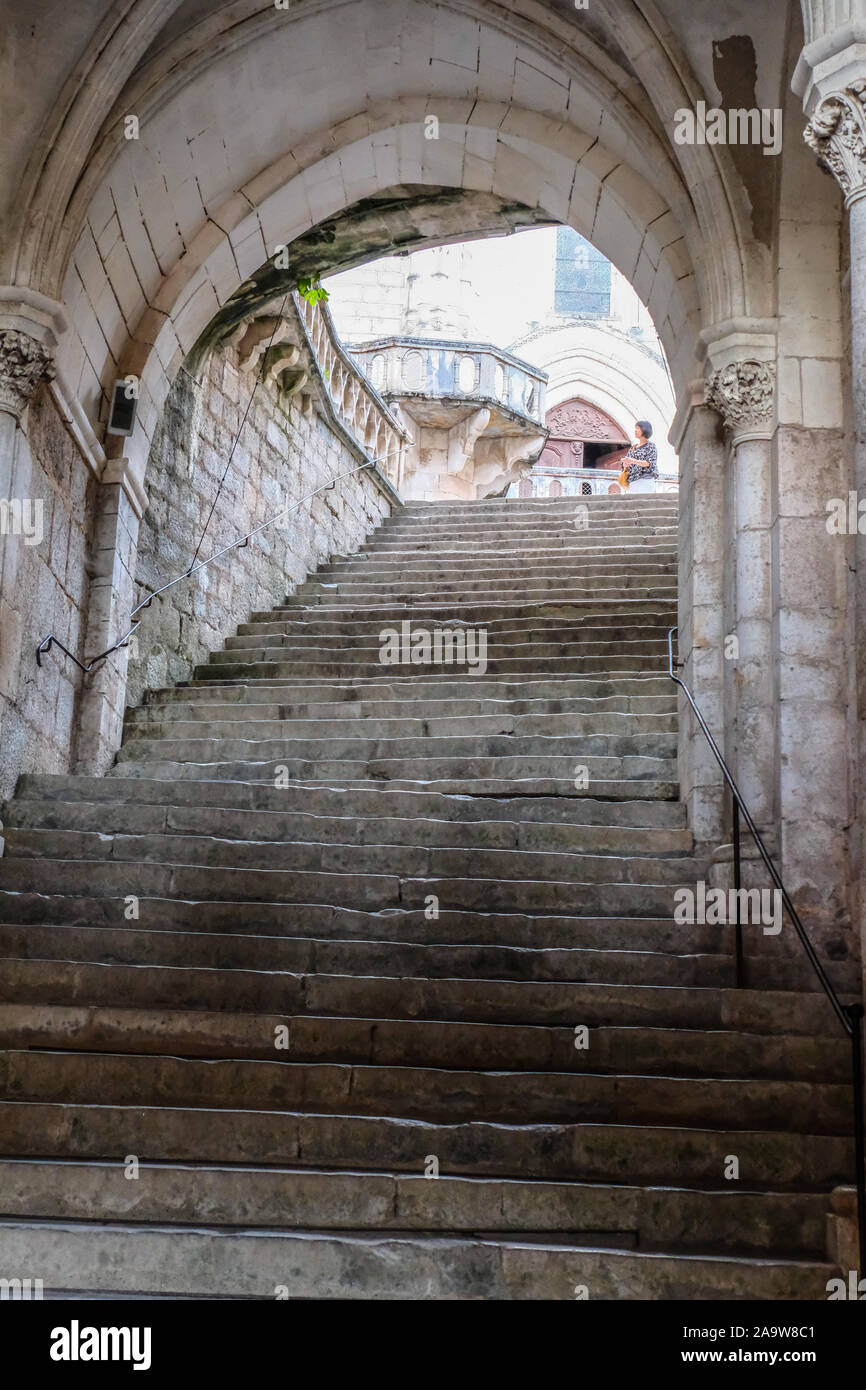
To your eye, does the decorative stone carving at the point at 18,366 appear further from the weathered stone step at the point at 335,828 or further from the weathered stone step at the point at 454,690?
the weathered stone step at the point at 454,690

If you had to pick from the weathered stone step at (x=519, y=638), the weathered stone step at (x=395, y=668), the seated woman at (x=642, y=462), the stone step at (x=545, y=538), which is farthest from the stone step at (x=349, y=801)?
the seated woman at (x=642, y=462)

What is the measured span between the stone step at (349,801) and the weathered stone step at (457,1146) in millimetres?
2068

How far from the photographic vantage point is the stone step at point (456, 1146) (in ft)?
12.9

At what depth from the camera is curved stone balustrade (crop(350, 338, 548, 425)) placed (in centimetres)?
1625

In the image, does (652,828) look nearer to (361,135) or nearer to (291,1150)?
(291,1150)

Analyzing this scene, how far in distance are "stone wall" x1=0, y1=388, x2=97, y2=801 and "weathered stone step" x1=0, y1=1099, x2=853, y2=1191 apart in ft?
8.07

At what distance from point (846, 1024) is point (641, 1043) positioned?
2.81 feet

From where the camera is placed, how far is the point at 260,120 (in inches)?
285

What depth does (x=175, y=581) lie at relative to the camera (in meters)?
8.39

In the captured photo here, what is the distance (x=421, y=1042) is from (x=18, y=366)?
3.33 meters

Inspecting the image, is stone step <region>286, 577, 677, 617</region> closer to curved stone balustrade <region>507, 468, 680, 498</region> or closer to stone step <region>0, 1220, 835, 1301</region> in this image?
stone step <region>0, 1220, 835, 1301</region>

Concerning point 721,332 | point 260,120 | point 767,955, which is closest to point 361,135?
point 260,120

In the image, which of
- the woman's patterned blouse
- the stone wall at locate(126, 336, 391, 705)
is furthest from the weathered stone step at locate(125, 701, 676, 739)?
the woman's patterned blouse

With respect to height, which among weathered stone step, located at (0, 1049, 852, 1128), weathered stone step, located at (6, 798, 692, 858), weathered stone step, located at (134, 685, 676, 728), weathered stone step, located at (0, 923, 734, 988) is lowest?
weathered stone step, located at (0, 1049, 852, 1128)
